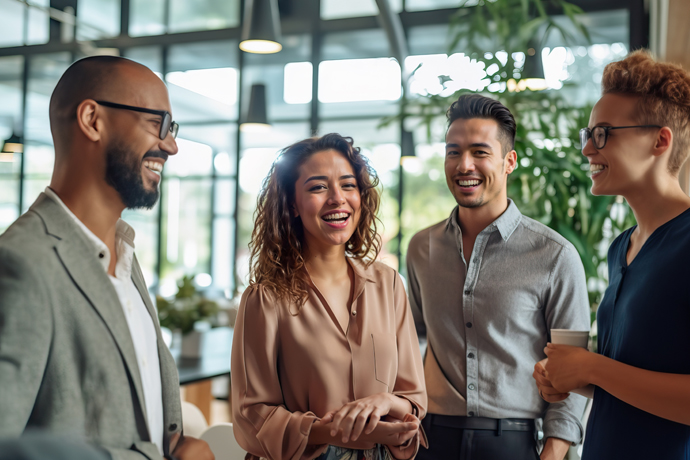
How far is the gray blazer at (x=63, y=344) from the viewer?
929mm

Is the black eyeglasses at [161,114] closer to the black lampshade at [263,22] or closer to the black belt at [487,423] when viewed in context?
the black belt at [487,423]

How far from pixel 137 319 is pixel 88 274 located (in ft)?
0.59

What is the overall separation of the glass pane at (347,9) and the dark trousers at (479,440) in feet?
22.4

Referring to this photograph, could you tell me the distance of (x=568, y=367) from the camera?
1.54 m

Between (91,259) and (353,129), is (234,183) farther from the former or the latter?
(91,259)

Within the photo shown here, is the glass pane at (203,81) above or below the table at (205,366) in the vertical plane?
above

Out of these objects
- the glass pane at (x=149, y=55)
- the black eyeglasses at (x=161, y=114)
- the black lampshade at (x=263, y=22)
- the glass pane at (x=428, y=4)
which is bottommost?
the black eyeglasses at (x=161, y=114)

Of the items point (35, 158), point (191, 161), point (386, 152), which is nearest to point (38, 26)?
point (35, 158)

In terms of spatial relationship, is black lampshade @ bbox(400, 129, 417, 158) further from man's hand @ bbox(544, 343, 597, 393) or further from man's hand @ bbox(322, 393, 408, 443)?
man's hand @ bbox(322, 393, 408, 443)

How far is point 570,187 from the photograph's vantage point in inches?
146

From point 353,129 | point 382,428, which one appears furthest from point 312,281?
point 353,129

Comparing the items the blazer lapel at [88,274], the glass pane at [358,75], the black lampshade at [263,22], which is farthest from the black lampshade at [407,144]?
the blazer lapel at [88,274]

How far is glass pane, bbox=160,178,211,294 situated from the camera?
9.39 metres

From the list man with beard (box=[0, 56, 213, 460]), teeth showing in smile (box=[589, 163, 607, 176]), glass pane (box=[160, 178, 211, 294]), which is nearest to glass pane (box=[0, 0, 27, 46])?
glass pane (box=[160, 178, 211, 294])
